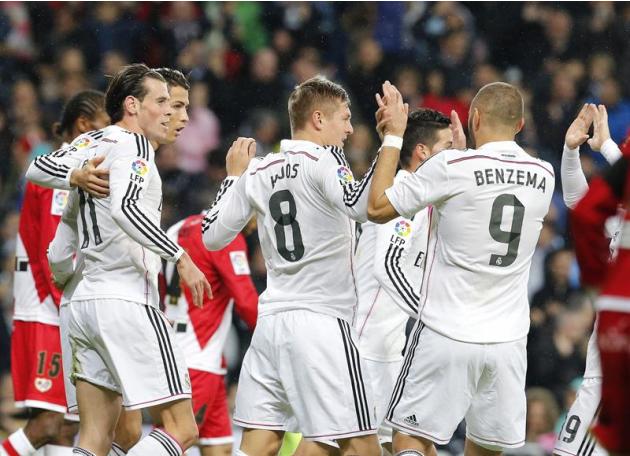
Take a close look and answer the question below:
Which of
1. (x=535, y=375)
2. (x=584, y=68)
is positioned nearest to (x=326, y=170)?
(x=535, y=375)

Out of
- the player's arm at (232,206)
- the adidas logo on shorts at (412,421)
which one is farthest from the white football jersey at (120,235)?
the adidas logo on shorts at (412,421)

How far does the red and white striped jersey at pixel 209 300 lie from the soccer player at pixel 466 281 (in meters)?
2.06

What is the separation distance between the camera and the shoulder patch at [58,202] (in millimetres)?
7512

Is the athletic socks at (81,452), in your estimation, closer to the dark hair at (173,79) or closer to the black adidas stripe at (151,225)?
the black adidas stripe at (151,225)

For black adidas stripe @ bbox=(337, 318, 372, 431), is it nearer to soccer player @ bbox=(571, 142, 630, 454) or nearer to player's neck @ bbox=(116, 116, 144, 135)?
player's neck @ bbox=(116, 116, 144, 135)

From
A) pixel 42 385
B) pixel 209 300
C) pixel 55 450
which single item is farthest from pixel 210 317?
pixel 55 450

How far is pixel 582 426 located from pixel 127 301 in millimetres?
2345

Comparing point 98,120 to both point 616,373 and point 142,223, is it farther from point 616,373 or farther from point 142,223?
point 616,373

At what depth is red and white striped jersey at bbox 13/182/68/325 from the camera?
24.7ft

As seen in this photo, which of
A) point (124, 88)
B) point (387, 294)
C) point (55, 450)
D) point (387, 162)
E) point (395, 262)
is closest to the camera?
point (387, 162)

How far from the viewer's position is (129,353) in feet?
20.1

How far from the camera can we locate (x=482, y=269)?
5918mm

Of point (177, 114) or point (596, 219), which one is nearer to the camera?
point (596, 219)

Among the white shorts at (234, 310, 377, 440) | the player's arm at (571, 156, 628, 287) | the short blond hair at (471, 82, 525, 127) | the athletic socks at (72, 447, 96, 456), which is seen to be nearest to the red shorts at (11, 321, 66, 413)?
the athletic socks at (72, 447, 96, 456)
